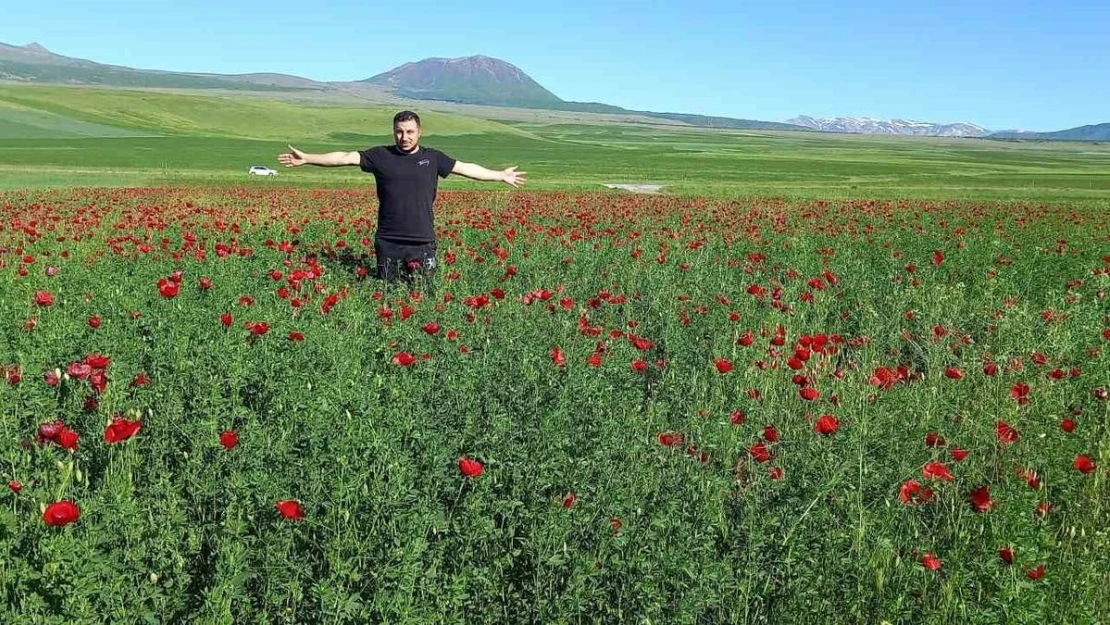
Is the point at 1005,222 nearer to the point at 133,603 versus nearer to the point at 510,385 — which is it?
the point at 510,385

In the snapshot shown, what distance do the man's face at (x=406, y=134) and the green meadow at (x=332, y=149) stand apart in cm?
2962

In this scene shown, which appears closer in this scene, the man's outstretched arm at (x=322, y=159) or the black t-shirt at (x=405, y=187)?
the man's outstretched arm at (x=322, y=159)

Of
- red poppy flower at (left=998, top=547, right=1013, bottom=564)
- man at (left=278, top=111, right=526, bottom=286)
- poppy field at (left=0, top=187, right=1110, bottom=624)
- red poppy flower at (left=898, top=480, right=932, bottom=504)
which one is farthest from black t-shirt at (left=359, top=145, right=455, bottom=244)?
red poppy flower at (left=998, top=547, right=1013, bottom=564)

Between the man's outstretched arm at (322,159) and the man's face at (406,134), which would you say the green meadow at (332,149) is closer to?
the man's face at (406,134)

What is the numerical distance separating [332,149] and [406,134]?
83.1 m

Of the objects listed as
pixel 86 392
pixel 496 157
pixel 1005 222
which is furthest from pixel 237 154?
pixel 86 392

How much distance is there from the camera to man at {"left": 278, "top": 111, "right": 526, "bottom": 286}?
779 centimetres

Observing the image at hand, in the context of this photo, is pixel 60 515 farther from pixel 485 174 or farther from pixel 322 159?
pixel 485 174

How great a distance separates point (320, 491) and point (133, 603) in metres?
0.74

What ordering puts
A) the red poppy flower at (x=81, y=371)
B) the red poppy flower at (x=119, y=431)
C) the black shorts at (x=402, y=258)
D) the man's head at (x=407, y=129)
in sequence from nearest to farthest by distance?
the red poppy flower at (x=119, y=431) → the red poppy flower at (x=81, y=371) → the man's head at (x=407, y=129) → the black shorts at (x=402, y=258)

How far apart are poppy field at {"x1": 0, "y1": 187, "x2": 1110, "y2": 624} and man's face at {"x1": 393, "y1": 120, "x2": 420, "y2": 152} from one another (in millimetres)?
1393

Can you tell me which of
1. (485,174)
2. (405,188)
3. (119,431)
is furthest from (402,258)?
(119,431)

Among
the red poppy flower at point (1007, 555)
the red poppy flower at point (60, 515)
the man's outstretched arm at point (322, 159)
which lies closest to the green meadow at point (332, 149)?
the man's outstretched arm at point (322, 159)

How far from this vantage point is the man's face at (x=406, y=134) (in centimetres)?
771
